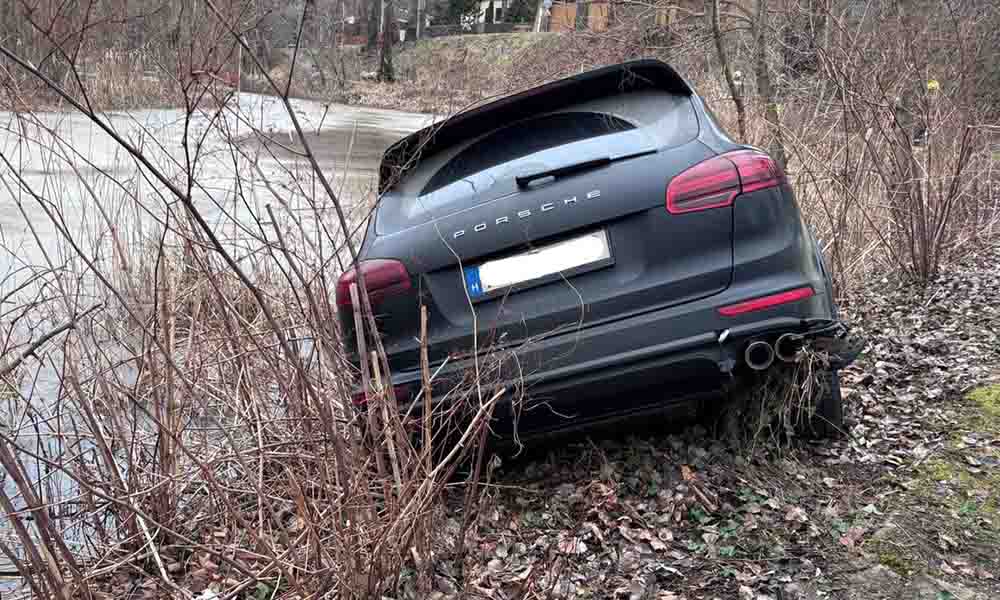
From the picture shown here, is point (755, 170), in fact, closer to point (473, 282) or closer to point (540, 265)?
point (540, 265)

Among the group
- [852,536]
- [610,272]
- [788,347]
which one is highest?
[610,272]

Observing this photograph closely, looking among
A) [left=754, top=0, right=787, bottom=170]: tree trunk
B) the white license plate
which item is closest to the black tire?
the white license plate

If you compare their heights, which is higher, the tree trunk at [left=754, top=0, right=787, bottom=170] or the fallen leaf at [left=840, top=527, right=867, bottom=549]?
the tree trunk at [left=754, top=0, right=787, bottom=170]

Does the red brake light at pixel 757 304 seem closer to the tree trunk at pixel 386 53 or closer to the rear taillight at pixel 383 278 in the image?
the rear taillight at pixel 383 278

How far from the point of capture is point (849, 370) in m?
4.63

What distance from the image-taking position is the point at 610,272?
3.09 meters

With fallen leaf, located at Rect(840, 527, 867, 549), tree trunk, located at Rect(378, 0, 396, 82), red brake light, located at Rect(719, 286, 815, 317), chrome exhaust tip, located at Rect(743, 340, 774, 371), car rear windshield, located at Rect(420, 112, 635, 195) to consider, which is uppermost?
tree trunk, located at Rect(378, 0, 396, 82)

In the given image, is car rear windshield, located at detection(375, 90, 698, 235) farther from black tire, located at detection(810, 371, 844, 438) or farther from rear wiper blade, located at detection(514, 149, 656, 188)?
black tire, located at detection(810, 371, 844, 438)

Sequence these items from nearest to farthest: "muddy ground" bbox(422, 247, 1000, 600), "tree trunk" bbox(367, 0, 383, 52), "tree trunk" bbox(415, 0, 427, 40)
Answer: "muddy ground" bbox(422, 247, 1000, 600), "tree trunk" bbox(367, 0, 383, 52), "tree trunk" bbox(415, 0, 427, 40)

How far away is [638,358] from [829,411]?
1122mm

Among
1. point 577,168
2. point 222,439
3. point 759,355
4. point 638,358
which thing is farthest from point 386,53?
point 759,355

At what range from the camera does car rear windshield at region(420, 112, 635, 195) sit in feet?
11.1

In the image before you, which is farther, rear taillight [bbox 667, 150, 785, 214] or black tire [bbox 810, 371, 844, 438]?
black tire [bbox 810, 371, 844, 438]

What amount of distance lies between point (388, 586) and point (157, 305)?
56.8 inches
